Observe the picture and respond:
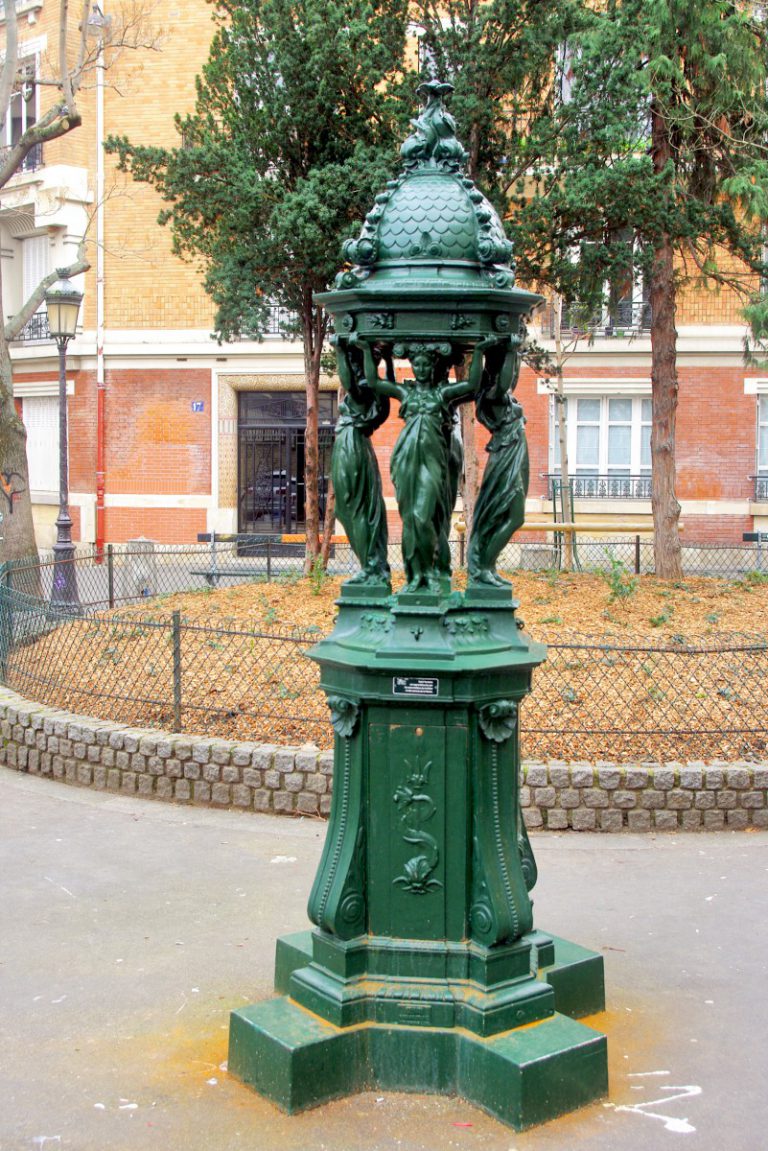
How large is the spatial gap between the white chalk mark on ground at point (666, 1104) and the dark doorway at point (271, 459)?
23.0 meters

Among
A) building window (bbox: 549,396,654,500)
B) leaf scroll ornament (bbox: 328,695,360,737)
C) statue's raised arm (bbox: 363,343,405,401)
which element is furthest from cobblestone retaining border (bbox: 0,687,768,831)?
building window (bbox: 549,396,654,500)

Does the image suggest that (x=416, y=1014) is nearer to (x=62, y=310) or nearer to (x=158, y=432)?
(x=62, y=310)

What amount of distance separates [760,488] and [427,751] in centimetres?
2231

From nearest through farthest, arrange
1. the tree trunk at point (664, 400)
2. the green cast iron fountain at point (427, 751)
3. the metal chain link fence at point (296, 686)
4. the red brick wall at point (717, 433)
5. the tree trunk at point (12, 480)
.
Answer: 1. the green cast iron fountain at point (427, 751)
2. the metal chain link fence at point (296, 686)
3. the tree trunk at point (664, 400)
4. the tree trunk at point (12, 480)
5. the red brick wall at point (717, 433)

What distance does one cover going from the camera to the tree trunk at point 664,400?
14562 millimetres

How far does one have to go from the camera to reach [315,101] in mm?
12469

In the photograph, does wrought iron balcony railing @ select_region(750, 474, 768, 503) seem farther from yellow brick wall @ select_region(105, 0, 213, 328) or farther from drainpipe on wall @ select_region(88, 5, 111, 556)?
drainpipe on wall @ select_region(88, 5, 111, 556)

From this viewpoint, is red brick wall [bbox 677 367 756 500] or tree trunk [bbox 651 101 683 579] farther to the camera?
red brick wall [bbox 677 367 756 500]

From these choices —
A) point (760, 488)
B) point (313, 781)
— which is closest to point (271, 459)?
point (760, 488)

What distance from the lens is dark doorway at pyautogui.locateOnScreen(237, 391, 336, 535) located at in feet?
87.7

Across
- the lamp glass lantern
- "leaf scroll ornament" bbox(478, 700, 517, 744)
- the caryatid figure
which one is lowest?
"leaf scroll ornament" bbox(478, 700, 517, 744)

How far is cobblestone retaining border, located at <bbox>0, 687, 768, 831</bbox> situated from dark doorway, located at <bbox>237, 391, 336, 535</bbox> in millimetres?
18732

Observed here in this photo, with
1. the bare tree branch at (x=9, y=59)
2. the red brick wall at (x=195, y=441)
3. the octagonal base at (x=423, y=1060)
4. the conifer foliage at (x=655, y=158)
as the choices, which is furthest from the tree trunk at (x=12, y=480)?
the octagonal base at (x=423, y=1060)

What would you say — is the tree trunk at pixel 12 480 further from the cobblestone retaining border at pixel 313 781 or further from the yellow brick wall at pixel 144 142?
the yellow brick wall at pixel 144 142
